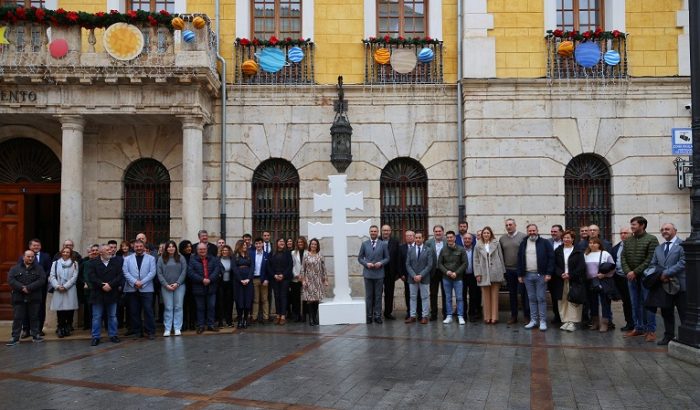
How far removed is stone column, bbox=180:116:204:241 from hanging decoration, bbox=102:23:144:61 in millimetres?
1733

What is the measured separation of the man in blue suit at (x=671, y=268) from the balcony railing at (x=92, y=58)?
953 cm

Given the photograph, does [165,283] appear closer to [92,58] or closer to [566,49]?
[92,58]

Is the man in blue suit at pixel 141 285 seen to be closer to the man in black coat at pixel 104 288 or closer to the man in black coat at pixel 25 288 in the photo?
the man in black coat at pixel 104 288

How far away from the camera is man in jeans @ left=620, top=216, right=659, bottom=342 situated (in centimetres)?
1028

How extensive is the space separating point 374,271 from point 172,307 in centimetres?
394

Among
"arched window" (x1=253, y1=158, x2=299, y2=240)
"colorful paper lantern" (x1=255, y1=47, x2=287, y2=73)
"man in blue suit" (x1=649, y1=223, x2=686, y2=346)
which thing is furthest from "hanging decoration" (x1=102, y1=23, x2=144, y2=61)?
"man in blue suit" (x1=649, y1=223, x2=686, y2=346)

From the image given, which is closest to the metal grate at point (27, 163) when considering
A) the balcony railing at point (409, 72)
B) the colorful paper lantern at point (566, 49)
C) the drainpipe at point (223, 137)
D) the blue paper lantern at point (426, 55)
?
the drainpipe at point (223, 137)

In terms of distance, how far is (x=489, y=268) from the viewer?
1199cm

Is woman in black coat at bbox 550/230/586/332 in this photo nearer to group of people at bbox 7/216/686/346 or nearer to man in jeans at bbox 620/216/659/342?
group of people at bbox 7/216/686/346

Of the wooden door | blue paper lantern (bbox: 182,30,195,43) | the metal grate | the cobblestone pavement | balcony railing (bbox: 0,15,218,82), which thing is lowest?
the cobblestone pavement

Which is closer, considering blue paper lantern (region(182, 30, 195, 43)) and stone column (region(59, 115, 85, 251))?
stone column (region(59, 115, 85, 251))

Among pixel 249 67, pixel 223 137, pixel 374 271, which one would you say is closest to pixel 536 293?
pixel 374 271

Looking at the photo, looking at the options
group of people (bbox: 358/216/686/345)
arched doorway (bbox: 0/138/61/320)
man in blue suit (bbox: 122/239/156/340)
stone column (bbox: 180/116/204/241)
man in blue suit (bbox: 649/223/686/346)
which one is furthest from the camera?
arched doorway (bbox: 0/138/61/320)

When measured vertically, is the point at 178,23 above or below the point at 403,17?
below
